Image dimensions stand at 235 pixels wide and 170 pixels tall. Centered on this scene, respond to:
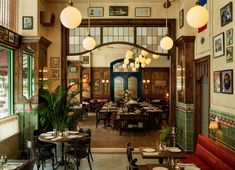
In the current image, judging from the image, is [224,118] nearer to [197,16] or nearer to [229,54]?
[229,54]

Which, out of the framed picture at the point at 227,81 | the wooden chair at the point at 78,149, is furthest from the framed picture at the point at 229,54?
the wooden chair at the point at 78,149

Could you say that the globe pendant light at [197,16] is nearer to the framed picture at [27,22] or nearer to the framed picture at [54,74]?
the framed picture at [27,22]

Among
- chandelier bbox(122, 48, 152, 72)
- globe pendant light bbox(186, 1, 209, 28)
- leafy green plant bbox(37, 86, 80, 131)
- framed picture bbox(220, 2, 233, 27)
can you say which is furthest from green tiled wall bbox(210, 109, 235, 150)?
chandelier bbox(122, 48, 152, 72)

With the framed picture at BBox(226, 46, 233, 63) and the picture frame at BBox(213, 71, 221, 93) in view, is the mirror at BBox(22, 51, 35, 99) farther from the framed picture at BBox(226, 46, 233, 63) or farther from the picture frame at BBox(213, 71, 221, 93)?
the framed picture at BBox(226, 46, 233, 63)

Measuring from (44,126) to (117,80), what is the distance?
1164cm

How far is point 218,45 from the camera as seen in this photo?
18.5 ft

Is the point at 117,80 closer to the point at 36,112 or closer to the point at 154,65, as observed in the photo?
the point at 154,65

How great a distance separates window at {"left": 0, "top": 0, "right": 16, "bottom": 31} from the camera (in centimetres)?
663

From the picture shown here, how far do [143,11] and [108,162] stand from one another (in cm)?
490

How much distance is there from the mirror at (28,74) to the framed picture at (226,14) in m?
5.16

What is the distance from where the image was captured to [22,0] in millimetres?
7504

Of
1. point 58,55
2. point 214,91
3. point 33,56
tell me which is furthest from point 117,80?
point 214,91

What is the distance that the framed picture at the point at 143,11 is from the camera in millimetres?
8680

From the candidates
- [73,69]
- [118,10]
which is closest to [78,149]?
[118,10]
